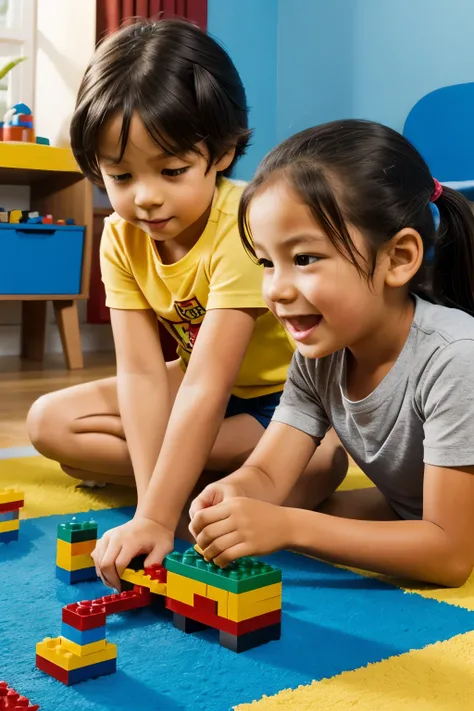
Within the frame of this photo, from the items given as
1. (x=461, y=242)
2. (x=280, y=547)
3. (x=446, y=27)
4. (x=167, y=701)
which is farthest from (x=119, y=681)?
(x=446, y=27)

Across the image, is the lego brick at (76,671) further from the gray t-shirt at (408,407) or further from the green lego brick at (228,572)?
the gray t-shirt at (408,407)

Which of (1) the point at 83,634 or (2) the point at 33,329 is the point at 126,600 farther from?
(2) the point at 33,329

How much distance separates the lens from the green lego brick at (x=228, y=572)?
0.69m

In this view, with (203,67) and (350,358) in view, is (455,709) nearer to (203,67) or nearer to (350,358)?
(350,358)

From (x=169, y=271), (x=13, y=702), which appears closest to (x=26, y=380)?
(x=169, y=271)

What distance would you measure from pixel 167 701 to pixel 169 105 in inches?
23.2

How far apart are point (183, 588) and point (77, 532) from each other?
0.17 metres

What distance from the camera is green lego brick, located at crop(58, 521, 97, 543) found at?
0.85 m

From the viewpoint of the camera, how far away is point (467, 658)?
0.69 metres

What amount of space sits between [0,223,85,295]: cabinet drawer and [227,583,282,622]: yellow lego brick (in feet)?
6.32

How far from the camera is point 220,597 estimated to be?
0.70 meters

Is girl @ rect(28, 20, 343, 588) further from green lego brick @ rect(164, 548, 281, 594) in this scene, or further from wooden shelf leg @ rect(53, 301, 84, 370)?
wooden shelf leg @ rect(53, 301, 84, 370)

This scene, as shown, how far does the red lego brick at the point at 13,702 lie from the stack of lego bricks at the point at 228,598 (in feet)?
0.59

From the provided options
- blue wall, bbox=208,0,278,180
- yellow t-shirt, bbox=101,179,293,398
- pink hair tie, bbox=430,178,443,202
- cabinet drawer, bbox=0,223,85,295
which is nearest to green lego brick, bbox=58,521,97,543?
yellow t-shirt, bbox=101,179,293,398
